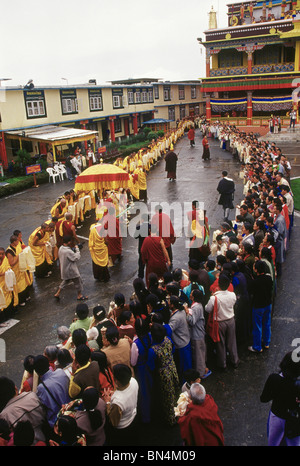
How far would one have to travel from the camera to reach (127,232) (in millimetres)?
11977

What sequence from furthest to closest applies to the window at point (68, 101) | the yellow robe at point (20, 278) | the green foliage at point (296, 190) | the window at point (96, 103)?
the window at point (96, 103) → the window at point (68, 101) → the green foliage at point (296, 190) → the yellow robe at point (20, 278)

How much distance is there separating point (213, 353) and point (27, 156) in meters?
18.0

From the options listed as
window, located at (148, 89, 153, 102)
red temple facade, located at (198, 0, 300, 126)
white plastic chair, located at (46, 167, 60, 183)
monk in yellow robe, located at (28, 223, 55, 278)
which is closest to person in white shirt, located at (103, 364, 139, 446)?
monk in yellow robe, located at (28, 223, 55, 278)

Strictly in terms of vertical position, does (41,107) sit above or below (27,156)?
above

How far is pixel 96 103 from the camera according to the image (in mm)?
30109

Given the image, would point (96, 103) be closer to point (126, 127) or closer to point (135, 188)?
point (126, 127)

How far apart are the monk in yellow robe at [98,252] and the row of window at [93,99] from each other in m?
17.6

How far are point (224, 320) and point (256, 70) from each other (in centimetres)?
3326

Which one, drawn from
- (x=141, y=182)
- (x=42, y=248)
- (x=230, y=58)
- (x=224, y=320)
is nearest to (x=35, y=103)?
(x=141, y=182)

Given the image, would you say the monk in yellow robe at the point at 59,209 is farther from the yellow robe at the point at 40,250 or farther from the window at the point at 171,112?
the window at the point at 171,112

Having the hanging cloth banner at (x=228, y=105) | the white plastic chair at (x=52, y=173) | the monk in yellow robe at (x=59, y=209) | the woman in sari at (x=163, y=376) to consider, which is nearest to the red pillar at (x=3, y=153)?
the white plastic chair at (x=52, y=173)

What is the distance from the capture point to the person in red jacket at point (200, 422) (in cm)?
354
